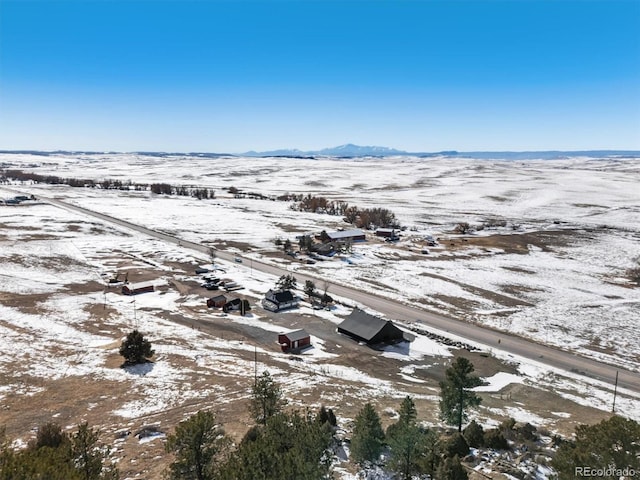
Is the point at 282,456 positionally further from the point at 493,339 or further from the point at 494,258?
the point at 494,258

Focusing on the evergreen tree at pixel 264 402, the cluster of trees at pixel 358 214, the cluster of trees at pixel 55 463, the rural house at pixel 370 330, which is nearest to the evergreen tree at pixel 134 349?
the evergreen tree at pixel 264 402

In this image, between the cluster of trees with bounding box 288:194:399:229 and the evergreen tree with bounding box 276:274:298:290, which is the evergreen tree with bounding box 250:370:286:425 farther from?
the cluster of trees with bounding box 288:194:399:229

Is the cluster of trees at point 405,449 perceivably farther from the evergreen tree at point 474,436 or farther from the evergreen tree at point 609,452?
the evergreen tree at point 609,452

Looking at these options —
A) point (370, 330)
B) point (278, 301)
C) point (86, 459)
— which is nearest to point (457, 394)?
point (370, 330)

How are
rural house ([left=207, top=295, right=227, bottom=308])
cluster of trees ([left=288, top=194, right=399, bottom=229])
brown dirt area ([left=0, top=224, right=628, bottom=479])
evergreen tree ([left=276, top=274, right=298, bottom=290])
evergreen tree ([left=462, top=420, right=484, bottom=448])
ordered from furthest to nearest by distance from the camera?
1. cluster of trees ([left=288, top=194, right=399, bottom=229])
2. evergreen tree ([left=276, top=274, right=298, bottom=290])
3. rural house ([left=207, top=295, right=227, bottom=308])
4. brown dirt area ([left=0, top=224, right=628, bottom=479])
5. evergreen tree ([left=462, top=420, right=484, bottom=448])

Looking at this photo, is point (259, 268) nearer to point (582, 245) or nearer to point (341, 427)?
point (341, 427)

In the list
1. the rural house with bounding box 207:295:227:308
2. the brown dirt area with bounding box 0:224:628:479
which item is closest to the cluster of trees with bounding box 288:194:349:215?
the rural house with bounding box 207:295:227:308
